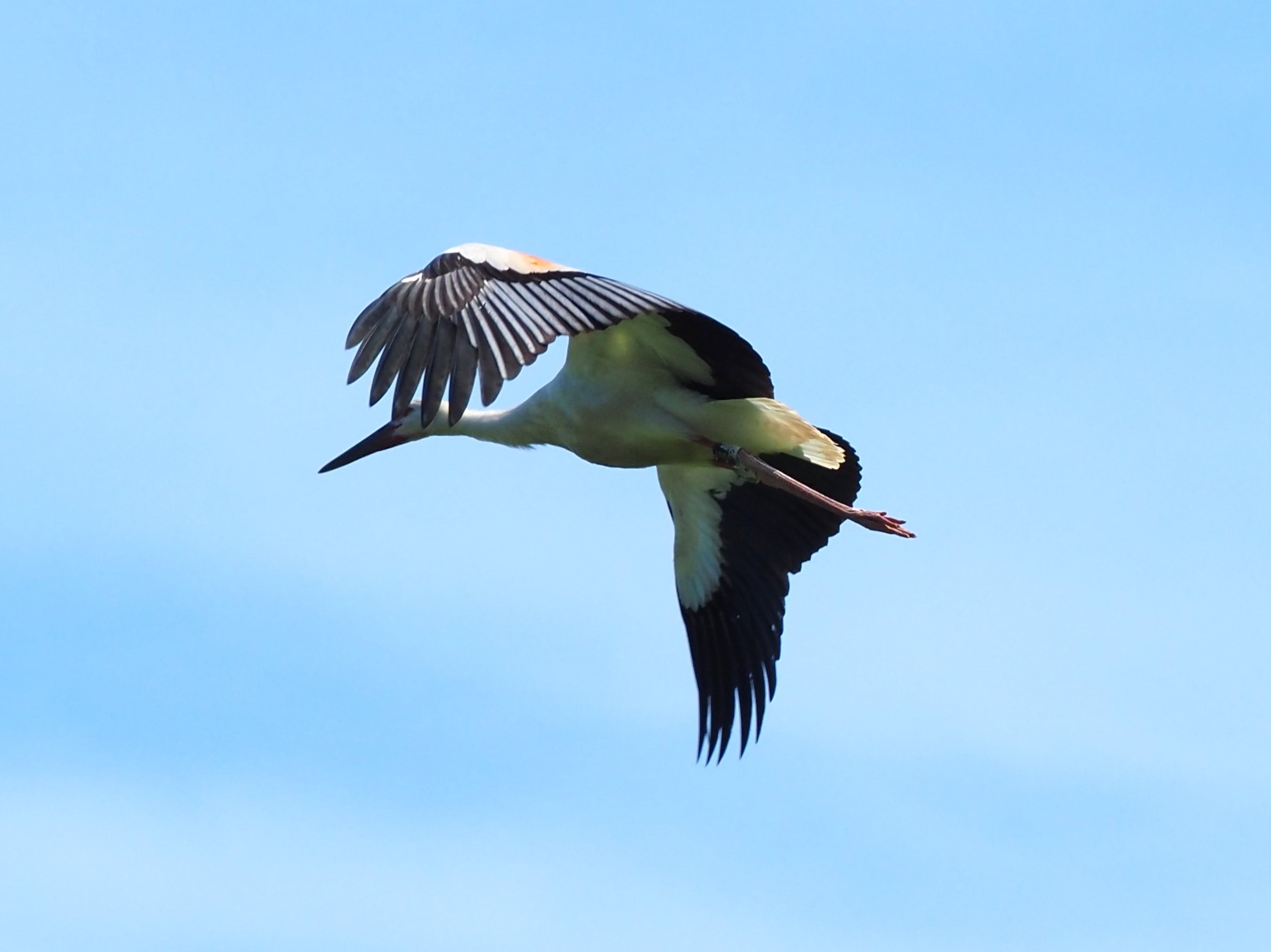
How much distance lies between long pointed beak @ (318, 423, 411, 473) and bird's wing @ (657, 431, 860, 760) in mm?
1730

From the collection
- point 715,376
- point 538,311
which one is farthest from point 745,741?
point 538,311

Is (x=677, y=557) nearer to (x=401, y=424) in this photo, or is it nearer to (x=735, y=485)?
(x=735, y=485)

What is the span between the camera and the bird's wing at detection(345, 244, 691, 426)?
28.8 feet

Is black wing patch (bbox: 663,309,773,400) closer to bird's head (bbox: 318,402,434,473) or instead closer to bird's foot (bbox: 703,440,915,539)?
bird's foot (bbox: 703,440,915,539)

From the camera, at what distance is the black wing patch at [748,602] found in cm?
1223

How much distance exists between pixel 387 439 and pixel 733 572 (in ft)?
7.78

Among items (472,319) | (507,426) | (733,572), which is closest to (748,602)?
(733,572)

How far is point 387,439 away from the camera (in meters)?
13.0

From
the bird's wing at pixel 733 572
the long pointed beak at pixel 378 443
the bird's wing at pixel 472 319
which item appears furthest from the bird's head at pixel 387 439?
the bird's wing at pixel 472 319

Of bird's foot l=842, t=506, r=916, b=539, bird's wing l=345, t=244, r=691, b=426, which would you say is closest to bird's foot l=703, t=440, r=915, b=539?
bird's foot l=842, t=506, r=916, b=539

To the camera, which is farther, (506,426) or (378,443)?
(378,443)

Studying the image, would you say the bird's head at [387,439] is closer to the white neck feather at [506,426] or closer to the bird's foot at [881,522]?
the white neck feather at [506,426]

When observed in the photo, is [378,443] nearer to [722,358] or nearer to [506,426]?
[506,426]

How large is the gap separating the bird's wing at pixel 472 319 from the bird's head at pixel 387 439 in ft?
10.9
